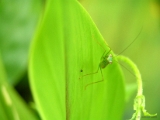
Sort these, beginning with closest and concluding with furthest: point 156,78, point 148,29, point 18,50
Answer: point 18,50
point 156,78
point 148,29

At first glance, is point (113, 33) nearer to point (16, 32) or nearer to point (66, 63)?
point (16, 32)

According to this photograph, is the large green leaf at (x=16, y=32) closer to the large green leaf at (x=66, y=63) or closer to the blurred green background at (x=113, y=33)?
the blurred green background at (x=113, y=33)

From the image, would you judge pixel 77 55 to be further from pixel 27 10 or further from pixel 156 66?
pixel 156 66

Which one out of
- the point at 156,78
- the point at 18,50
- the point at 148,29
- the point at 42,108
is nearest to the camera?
the point at 42,108

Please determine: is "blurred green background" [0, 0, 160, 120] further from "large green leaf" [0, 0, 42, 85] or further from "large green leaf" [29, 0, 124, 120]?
"large green leaf" [29, 0, 124, 120]

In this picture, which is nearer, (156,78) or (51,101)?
(51,101)

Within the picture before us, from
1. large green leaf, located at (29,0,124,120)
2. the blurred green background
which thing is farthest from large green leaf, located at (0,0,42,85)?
large green leaf, located at (29,0,124,120)

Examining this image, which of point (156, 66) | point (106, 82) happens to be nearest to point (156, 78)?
point (156, 66)
